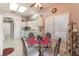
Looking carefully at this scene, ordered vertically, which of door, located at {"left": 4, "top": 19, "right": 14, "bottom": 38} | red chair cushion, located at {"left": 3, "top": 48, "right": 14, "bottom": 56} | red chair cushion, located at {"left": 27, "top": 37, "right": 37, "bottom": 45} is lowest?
red chair cushion, located at {"left": 3, "top": 48, "right": 14, "bottom": 56}

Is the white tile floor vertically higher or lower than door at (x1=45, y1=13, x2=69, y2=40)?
lower

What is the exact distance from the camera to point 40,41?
1650 mm

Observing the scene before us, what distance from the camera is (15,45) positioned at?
164 centimetres

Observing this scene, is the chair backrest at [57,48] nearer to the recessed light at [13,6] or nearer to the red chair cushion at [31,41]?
the red chair cushion at [31,41]

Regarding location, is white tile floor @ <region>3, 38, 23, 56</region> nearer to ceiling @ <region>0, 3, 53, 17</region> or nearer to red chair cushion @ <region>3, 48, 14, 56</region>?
red chair cushion @ <region>3, 48, 14, 56</region>

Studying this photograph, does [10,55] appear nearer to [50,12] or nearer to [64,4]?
[50,12]

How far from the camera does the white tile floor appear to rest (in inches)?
64.2

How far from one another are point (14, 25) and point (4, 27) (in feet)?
0.37

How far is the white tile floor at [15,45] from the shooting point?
163 cm

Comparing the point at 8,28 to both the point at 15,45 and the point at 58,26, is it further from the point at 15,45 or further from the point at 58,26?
the point at 58,26

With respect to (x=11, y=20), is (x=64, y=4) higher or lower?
higher

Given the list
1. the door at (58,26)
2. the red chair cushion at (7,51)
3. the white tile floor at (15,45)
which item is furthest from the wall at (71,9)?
the red chair cushion at (7,51)

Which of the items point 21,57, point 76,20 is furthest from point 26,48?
point 76,20

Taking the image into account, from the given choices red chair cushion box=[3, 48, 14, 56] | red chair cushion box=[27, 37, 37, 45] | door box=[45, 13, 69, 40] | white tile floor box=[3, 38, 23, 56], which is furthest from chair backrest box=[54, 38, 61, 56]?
red chair cushion box=[3, 48, 14, 56]
